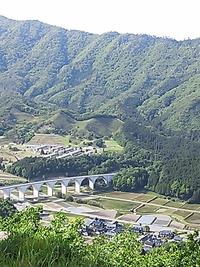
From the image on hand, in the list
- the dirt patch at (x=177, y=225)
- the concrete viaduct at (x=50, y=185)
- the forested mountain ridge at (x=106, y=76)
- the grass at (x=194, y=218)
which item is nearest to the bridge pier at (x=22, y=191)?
the concrete viaduct at (x=50, y=185)

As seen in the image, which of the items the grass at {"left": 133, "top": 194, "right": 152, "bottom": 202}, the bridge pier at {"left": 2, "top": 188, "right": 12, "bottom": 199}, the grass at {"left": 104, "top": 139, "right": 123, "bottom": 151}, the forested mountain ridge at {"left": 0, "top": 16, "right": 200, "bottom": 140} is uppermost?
the forested mountain ridge at {"left": 0, "top": 16, "right": 200, "bottom": 140}

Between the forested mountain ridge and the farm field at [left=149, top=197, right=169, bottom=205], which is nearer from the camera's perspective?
the farm field at [left=149, top=197, right=169, bottom=205]

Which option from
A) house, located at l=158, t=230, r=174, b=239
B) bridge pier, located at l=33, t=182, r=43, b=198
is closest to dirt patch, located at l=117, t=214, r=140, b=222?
house, located at l=158, t=230, r=174, b=239

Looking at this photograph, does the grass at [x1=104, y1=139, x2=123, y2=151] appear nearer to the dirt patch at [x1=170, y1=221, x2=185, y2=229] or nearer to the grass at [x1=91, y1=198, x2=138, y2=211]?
the grass at [x1=91, y1=198, x2=138, y2=211]

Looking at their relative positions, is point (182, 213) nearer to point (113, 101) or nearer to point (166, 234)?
point (166, 234)

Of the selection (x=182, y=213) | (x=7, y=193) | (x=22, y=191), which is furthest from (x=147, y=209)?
(x=7, y=193)

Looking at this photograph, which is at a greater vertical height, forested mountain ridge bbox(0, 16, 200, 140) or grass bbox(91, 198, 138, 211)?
forested mountain ridge bbox(0, 16, 200, 140)

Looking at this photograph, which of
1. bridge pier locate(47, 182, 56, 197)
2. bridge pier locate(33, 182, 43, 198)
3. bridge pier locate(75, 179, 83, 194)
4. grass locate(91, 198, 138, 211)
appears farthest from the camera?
bridge pier locate(75, 179, 83, 194)

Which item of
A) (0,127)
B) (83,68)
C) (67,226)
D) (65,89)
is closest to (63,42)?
(83,68)

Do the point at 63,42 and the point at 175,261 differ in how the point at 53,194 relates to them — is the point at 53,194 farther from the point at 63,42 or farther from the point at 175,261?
the point at 63,42
